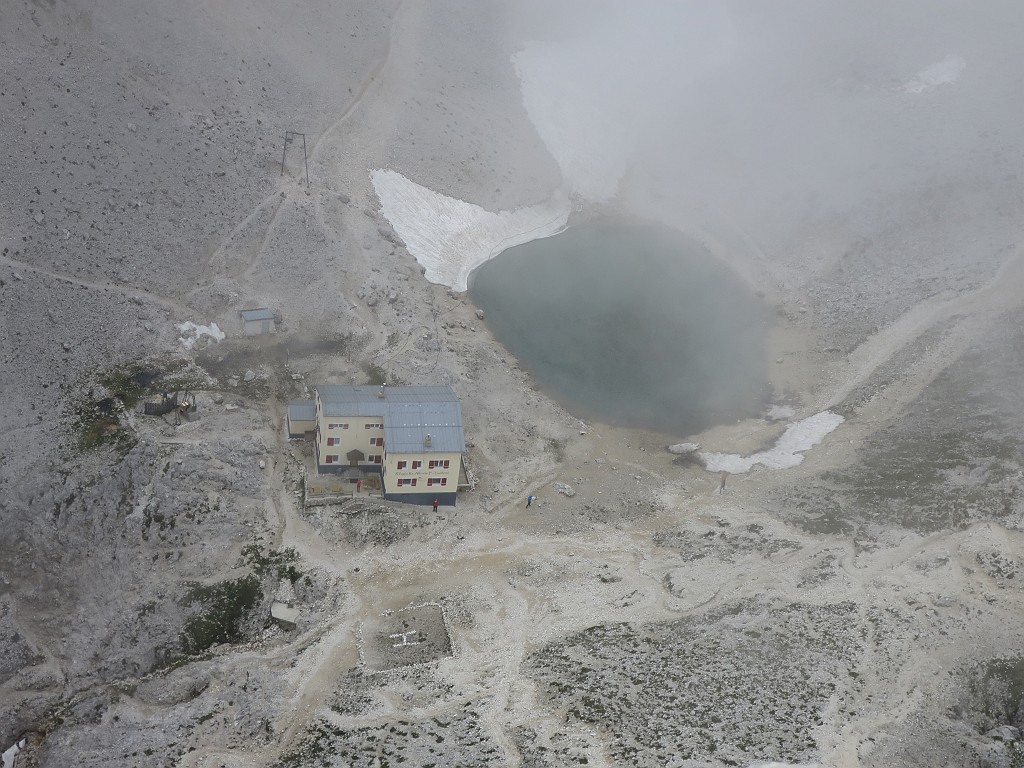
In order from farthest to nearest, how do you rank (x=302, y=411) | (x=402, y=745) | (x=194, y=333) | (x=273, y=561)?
(x=194, y=333)
(x=302, y=411)
(x=273, y=561)
(x=402, y=745)

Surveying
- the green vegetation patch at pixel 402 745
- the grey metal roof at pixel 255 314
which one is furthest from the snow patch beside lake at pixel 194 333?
the green vegetation patch at pixel 402 745

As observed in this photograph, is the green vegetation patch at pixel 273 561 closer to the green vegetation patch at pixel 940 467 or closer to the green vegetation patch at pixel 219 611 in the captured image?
the green vegetation patch at pixel 219 611

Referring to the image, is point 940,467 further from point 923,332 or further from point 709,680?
point 709,680

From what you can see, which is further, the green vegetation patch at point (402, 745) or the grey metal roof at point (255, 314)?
the grey metal roof at point (255, 314)

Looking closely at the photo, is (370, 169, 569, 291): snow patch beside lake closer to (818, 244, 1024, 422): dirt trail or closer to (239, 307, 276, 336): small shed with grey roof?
(239, 307, 276, 336): small shed with grey roof

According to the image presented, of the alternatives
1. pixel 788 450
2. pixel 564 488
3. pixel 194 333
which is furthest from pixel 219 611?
pixel 788 450

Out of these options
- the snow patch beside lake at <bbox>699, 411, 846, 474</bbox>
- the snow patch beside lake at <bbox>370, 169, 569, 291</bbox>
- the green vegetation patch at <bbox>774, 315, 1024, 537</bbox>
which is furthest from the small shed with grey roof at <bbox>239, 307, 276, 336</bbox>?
the green vegetation patch at <bbox>774, 315, 1024, 537</bbox>

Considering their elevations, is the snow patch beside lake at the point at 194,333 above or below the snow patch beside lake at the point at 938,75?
below
